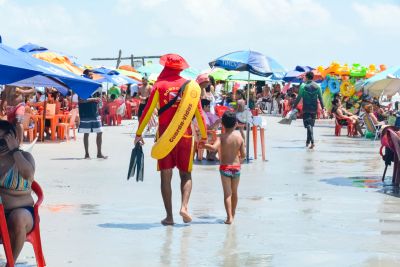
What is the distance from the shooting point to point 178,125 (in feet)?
33.4

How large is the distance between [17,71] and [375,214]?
17.4ft

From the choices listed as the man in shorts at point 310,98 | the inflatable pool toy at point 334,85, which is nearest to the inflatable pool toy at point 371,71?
the inflatable pool toy at point 334,85

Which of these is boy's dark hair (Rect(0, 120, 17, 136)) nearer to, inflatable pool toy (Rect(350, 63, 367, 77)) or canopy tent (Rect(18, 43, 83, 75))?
canopy tent (Rect(18, 43, 83, 75))

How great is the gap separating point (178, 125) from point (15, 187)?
10.3 feet

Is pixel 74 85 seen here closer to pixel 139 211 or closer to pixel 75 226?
pixel 75 226

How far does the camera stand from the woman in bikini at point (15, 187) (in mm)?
7246

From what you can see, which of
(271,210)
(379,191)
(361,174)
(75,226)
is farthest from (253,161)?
(75,226)

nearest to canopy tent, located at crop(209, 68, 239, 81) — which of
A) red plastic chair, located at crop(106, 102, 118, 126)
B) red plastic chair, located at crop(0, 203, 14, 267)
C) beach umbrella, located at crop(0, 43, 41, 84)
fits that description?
red plastic chair, located at crop(106, 102, 118, 126)

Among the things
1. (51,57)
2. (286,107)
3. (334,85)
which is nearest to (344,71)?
(334,85)

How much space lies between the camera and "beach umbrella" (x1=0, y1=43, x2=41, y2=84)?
24.0 ft

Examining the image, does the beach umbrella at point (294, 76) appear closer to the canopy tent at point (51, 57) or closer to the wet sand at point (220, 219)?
the canopy tent at point (51, 57)

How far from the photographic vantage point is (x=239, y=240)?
30.4 ft

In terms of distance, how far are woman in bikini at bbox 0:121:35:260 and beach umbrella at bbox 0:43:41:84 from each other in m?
0.38

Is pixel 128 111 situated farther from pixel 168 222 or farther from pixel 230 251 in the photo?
pixel 230 251
